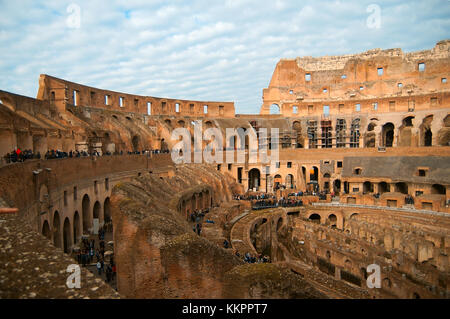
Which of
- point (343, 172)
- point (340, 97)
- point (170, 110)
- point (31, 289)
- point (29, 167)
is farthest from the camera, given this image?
point (340, 97)

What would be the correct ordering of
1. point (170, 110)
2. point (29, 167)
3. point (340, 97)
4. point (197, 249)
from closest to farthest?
point (197, 249) < point (29, 167) < point (170, 110) < point (340, 97)

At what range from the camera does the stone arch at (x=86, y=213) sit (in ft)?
61.3

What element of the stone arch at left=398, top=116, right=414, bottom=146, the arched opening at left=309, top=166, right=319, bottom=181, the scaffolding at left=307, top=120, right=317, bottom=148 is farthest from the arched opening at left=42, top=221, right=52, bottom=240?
the stone arch at left=398, top=116, right=414, bottom=146

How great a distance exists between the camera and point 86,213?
1897 centimetres

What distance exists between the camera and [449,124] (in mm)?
32781

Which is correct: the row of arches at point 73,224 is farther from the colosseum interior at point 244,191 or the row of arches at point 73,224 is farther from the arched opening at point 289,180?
the arched opening at point 289,180

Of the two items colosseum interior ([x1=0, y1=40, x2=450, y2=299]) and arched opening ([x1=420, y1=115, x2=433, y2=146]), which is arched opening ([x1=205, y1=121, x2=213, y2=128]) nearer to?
colosseum interior ([x1=0, y1=40, x2=450, y2=299])

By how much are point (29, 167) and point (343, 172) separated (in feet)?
85.5

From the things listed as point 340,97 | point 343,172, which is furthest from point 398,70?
point 343,172

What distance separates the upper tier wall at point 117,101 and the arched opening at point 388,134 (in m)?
18.3

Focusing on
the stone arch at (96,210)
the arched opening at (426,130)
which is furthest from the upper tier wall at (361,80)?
the stone arch at (96,210)

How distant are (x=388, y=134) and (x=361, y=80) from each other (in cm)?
822

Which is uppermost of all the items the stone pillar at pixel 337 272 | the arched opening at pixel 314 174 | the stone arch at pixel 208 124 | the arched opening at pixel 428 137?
the stone arch at pixel 208 124
